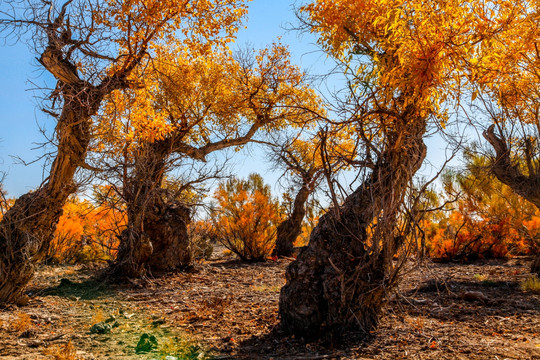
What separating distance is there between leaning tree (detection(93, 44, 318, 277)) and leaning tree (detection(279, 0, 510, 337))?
1861 mm

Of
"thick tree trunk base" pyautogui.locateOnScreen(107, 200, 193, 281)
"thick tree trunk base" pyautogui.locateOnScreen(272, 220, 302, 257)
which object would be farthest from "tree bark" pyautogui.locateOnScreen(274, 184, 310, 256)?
"thick tree trunk base" pyautogui.locateOnScreen(107, 200, 193, 281)

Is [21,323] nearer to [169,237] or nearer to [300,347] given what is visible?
[300,347]

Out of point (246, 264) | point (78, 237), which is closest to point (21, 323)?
point (78, 237)

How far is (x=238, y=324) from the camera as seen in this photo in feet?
13.5

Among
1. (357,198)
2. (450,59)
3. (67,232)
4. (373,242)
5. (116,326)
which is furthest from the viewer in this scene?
(67,232)

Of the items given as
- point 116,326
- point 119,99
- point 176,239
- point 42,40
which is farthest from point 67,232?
point 116,326

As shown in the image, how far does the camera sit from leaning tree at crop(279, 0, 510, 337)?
3111 mm

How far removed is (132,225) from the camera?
712cm

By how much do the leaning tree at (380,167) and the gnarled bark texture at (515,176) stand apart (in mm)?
4720

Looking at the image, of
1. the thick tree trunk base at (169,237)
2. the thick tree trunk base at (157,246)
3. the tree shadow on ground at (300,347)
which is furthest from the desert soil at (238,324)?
the thick tree trunk base at (169,237)

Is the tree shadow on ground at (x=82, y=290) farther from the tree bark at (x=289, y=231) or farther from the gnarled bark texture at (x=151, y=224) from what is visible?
the tree bark at (x=289, y=231)

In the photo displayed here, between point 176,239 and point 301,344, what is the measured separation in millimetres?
5390

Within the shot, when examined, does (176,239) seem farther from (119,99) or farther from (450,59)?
(450,59)

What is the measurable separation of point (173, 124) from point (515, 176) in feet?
22.3
